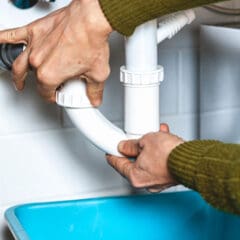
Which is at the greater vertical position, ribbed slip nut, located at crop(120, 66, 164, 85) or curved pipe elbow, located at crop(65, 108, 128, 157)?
ribbed slip nut, located at crop(120, 66, 164, 85)

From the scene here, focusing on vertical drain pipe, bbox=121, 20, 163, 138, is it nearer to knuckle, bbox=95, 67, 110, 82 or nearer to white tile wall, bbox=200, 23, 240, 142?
knuckle, bbox=95, 67, 110, 82

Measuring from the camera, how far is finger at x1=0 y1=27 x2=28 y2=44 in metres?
0.70

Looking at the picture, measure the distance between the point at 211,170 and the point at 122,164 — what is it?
0.19 m

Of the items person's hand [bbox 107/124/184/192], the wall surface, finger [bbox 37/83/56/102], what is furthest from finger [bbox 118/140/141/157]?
the wall surface

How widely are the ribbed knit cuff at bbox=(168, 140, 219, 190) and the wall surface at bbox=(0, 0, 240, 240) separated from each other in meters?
0.34

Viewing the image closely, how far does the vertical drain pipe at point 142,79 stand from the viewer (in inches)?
27.1

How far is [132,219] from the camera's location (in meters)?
0.89

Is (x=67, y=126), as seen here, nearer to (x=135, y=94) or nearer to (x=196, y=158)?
(x=135, y=94)

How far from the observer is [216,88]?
943 millimetres

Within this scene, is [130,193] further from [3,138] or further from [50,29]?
[50,29]

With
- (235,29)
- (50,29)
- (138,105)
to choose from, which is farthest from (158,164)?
(235,29)

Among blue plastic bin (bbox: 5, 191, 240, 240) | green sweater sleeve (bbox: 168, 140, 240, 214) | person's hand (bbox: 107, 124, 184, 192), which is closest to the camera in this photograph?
green sweater sleeve (bbox: 168, 140, 240, 214)

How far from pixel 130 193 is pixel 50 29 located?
0.41m

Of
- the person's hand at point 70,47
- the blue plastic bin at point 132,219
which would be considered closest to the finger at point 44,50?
the person's hand at point 70,47
